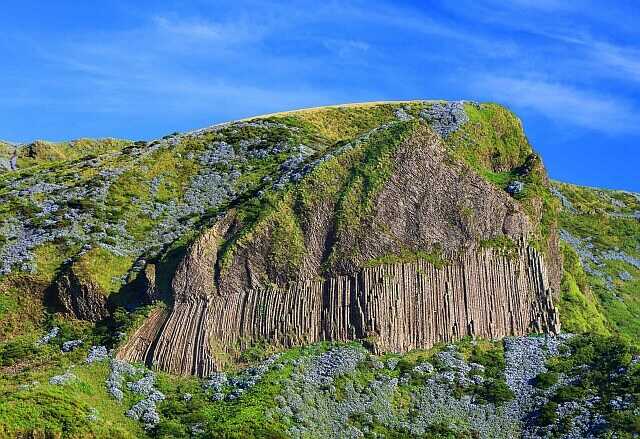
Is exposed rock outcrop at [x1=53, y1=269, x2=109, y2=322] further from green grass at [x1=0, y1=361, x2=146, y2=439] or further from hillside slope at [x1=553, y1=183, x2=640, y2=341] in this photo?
hillside slope at [x1=553, y1=183, x2=640, y2=341]

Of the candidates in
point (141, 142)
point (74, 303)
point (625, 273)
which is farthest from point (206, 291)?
point (625, 273)

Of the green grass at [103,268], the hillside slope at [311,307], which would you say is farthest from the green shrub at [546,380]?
the green grass at [103,268]

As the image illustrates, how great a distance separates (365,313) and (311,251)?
7.74m

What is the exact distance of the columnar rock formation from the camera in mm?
63469

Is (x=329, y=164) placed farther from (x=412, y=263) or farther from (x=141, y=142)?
(x=141, y=142)

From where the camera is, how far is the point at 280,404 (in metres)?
57.0

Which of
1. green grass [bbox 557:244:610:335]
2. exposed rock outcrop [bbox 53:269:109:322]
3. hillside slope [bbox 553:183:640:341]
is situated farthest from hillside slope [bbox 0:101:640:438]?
hillside slope [bbox 553:183:640:341]

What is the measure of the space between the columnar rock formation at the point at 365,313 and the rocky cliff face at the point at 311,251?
108 mm

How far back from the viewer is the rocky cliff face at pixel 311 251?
213ft

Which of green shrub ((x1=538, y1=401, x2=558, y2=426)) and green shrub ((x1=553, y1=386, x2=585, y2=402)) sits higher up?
green shrub ((x1=553, y1=386, x2=585, y2=402))

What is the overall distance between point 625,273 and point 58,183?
2744 inches

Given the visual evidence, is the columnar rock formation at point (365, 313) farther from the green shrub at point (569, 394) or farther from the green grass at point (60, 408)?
the green shrub at point (569, 394)

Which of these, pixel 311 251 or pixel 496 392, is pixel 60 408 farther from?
pixel 496 392

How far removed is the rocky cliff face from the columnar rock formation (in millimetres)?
108
